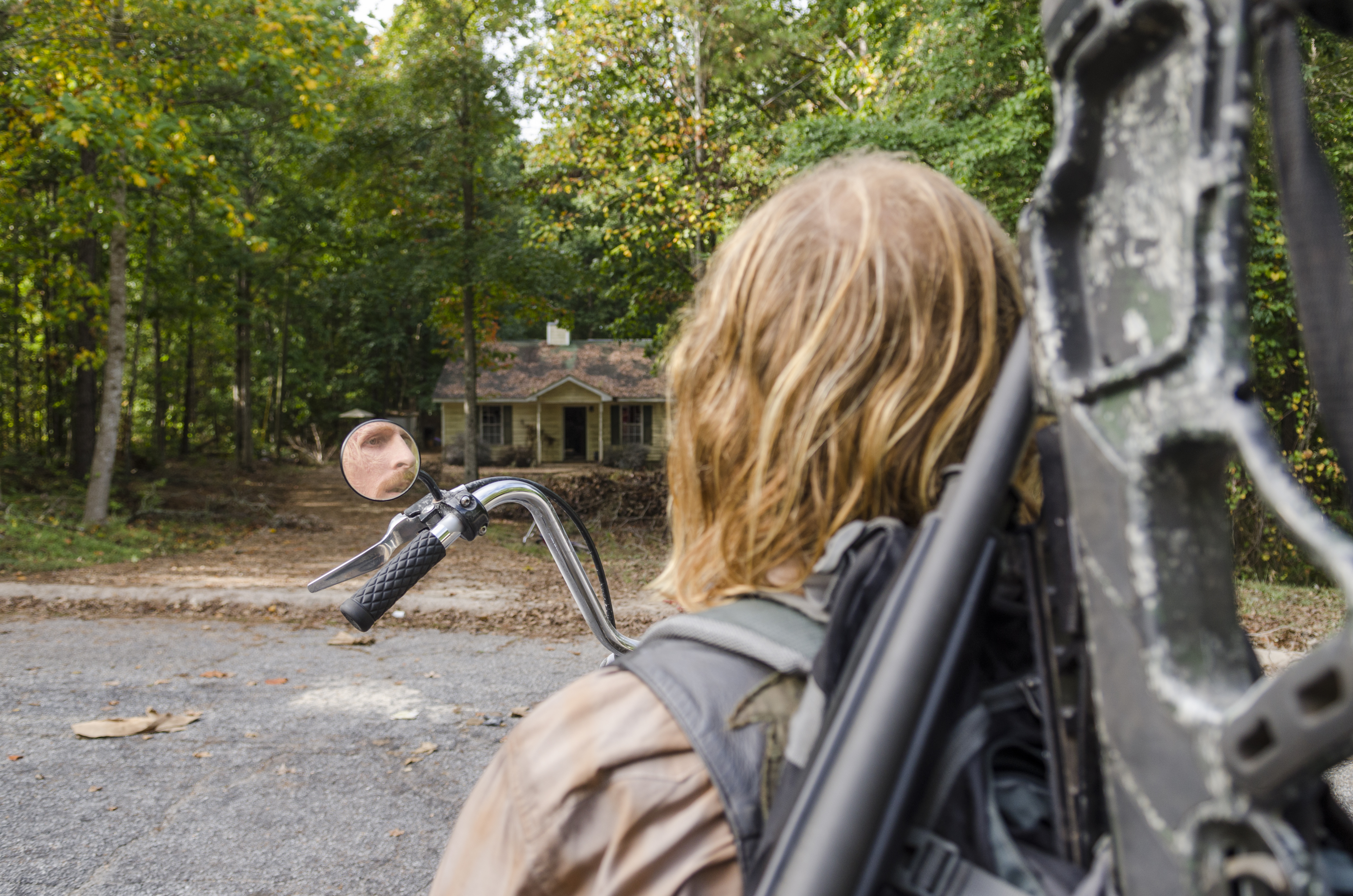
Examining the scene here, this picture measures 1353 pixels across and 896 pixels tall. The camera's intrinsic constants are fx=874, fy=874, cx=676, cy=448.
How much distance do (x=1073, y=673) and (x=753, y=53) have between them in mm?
14564

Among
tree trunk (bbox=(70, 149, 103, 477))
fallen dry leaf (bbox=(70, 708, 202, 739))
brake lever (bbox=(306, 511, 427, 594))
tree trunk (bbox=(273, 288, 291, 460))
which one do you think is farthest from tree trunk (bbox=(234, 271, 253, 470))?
brake lever (bbox=(306, 511, 427, 594))

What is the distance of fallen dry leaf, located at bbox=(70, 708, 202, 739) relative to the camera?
14.8ft

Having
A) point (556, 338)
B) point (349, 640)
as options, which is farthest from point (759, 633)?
point (556, 338)

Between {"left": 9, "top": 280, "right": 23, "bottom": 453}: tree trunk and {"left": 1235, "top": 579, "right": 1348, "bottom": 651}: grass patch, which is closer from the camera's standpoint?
{"left": 1235, "top": 579, "right": 1348, "bottom": 651}: grass patch

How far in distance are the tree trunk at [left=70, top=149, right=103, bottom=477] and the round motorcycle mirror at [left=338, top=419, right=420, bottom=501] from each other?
15.3 m

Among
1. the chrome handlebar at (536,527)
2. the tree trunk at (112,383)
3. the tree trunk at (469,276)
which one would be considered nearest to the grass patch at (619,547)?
the tree trunk at (469,276)

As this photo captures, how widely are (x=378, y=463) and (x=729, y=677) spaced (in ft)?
4.27

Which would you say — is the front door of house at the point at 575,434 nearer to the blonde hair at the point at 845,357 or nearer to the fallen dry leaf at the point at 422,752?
the fallen dry leaf at the point at 422,752

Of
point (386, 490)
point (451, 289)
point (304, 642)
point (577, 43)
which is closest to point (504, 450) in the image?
point (451, 289)

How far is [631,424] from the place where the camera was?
37.6m

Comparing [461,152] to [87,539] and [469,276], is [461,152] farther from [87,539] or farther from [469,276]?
[87,539]

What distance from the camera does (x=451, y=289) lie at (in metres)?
16.6

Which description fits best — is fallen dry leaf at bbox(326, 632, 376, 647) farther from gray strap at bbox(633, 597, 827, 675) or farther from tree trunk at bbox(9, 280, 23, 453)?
tree trunk at bbox(9, 280, 23, 453)

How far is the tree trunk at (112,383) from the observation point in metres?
12.1
